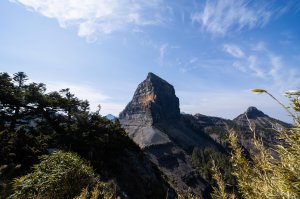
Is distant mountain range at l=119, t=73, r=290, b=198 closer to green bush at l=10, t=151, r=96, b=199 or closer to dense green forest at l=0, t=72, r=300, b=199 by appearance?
dense green forest at l=0, t=72, r=300, b=199

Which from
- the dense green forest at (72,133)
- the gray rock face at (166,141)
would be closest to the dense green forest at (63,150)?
the dense green forest at (72,133)

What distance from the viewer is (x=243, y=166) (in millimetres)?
4633

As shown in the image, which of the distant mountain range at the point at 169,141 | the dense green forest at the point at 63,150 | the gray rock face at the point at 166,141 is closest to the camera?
the dense green forest at the point at 63,150

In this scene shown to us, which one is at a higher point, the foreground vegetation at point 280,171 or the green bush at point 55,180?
the foreground vegetation at point 280,171

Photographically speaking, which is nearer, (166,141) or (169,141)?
(166,141)

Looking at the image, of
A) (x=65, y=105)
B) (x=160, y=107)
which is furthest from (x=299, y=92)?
(x=160, y=107)

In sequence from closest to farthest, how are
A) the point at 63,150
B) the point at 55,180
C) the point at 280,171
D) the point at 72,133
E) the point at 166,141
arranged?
the point at 280,171
the point at 55,180
the point at 63,150
the point at 72,133
the point at 166,141

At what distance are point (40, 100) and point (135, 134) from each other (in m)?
126

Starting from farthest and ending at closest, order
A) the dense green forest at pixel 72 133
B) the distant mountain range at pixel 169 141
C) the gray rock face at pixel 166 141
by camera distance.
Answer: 1. the gray rock face at pixel 166 141
2. the distant mountain range at pixel 169 141
3. the dense green forest at pixel 72 133

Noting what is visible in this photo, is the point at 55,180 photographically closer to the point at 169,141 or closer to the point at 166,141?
the point at 166,141

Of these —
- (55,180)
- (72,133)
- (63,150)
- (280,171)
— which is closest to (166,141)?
(72,133)

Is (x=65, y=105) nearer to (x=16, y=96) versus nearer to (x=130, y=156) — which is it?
(x=16, y=96)

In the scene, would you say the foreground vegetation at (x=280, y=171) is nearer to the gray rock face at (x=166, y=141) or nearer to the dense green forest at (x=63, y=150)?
the dense green forest at (x=63, y=150)

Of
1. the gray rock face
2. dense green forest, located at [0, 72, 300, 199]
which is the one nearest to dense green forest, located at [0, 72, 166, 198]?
dense green forest, located at [0, 72, 300, 199]
